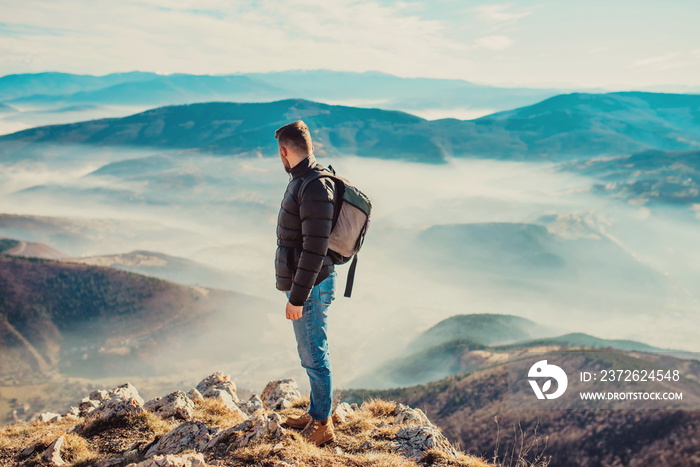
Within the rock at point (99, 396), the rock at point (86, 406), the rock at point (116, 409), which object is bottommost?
the rock at point (99, 396)

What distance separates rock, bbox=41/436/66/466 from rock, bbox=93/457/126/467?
0.55m

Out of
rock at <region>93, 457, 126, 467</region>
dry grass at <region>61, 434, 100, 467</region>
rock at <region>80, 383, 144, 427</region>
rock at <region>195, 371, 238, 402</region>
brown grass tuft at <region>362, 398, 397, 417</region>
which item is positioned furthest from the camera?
rock at <region>195, 371, 238, 402</region>

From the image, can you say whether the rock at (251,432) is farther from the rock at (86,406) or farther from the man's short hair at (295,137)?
the rock at (86,406)

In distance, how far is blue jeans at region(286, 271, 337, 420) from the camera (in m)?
6.53

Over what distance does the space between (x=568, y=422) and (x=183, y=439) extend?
328 ft

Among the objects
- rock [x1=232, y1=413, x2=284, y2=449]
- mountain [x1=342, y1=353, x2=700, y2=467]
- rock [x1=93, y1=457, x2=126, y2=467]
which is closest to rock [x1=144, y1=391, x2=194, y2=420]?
rock [x1=93, y1=457, x2=126, y2=467]

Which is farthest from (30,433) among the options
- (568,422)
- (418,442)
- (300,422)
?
(568,422)

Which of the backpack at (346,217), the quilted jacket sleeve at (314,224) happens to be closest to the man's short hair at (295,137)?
the backpack at (346,217)

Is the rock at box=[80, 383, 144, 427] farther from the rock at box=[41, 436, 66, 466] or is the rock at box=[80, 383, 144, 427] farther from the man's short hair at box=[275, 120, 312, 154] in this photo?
the man's short hair at box=[275, 120, 312, 154]

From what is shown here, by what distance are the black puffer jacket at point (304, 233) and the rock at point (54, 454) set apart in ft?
14.1

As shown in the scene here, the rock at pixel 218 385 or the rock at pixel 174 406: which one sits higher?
the rock at pixel 174 406

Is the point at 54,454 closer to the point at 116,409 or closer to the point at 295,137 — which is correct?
the point at 116,409

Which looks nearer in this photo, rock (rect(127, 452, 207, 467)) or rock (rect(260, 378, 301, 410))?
rock (rect(127, 452, 207, 467))

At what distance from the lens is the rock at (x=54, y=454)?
22.7 feet
